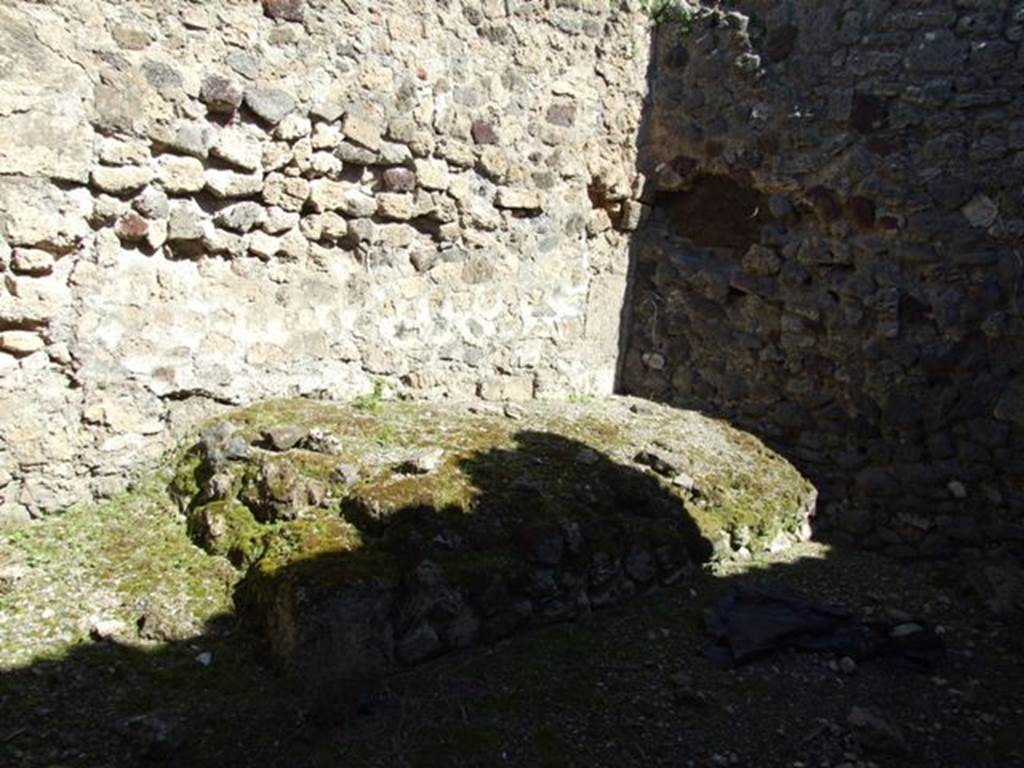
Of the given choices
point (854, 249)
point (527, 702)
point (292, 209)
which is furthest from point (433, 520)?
point (854, 249)

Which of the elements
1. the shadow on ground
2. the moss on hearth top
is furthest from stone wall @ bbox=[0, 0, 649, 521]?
the shadow on ground

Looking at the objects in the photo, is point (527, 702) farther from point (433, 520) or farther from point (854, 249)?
point (854, 249)

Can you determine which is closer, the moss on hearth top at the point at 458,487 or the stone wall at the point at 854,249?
the moss on hearth top at the point at 458,487

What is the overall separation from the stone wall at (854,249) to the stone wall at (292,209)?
383 mm

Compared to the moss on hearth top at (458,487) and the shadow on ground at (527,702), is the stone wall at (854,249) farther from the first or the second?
the shadow on ground at (527,702)

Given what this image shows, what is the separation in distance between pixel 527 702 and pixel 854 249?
328cm

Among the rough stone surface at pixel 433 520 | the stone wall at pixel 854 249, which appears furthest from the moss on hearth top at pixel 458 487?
the stone wall at pixel 854 249

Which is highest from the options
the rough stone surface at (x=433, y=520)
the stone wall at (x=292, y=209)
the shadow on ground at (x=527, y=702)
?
the stone wall at (x=292, y=209)

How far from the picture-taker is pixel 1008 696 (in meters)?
3.65

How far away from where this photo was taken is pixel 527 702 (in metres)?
3.22

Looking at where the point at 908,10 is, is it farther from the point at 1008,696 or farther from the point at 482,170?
the point at 1008,696

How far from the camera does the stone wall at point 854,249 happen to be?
4938 mm

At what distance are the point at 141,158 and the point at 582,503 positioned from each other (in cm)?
228

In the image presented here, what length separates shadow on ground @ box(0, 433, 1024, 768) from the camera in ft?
9.34
